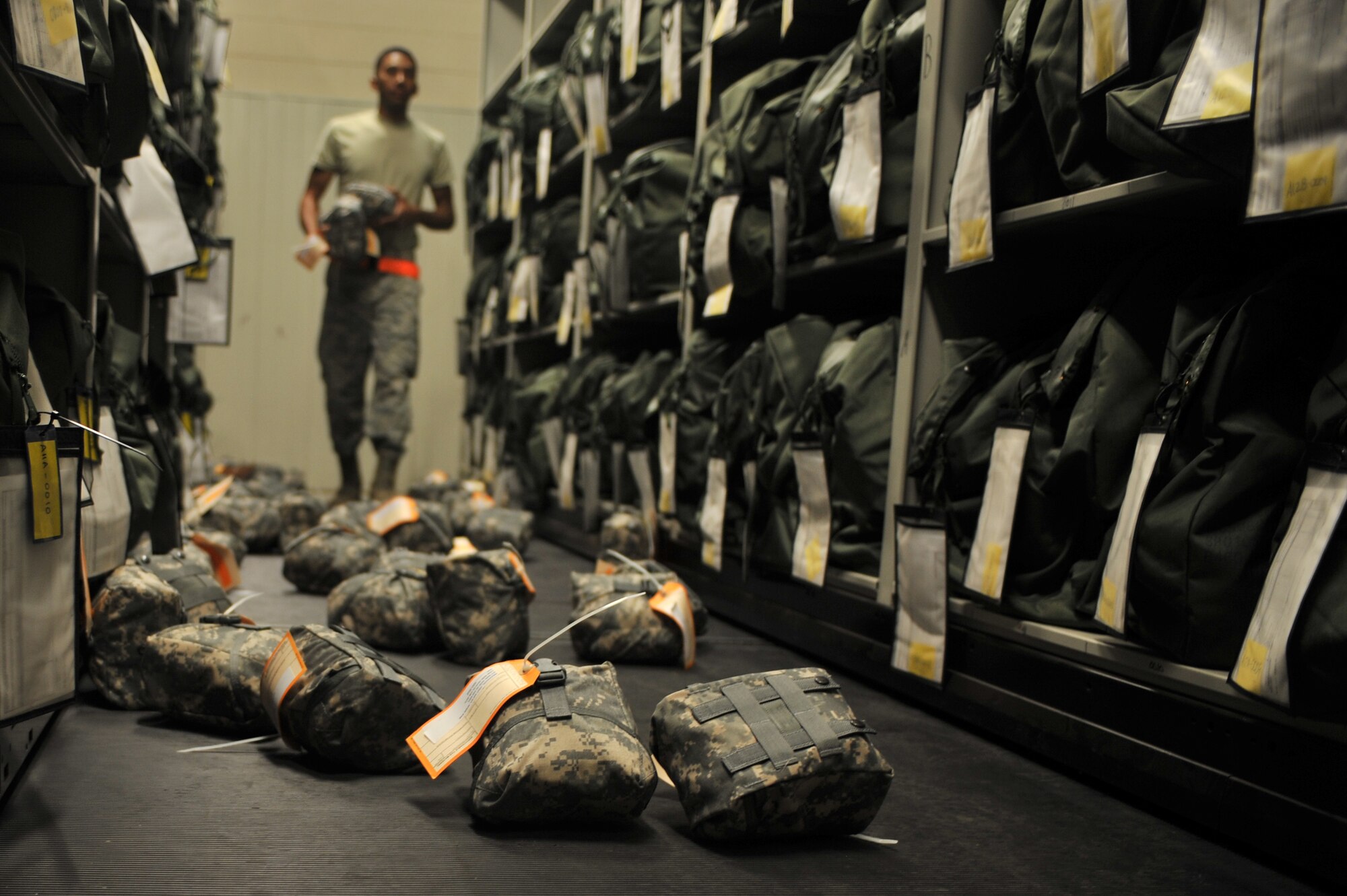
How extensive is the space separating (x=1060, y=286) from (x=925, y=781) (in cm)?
109

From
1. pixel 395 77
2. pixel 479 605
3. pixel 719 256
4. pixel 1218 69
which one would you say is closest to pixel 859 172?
pixel 719 256

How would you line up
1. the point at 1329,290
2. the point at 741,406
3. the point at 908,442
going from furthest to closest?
the point at 741,406, the point at 908,442, the point at 1329,290

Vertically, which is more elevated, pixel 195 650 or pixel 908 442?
pixel 908 442

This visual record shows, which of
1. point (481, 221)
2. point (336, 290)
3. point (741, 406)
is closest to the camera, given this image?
point (741, 406)

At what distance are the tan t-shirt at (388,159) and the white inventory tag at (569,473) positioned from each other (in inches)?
64.9

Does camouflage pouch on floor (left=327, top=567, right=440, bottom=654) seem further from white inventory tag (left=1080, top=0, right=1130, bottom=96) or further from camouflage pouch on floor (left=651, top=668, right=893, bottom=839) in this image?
white inventory tag (left=1080, top=0, right=1130, bottom=96)

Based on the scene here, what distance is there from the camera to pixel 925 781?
1611 mm

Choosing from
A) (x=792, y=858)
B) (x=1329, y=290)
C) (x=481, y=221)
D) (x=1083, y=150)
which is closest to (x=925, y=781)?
(x=792, y=858)

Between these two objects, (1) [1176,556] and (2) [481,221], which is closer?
(1) [1176,556]

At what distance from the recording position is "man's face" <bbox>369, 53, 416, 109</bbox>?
514 centimetres

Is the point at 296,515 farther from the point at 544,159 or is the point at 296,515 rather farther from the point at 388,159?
the point at 388,159

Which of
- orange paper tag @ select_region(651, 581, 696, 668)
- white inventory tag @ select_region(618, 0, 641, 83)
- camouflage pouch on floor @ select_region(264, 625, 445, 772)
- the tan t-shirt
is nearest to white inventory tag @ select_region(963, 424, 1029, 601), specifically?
orange paper tag @ select_region(651, 581, 696, 668)

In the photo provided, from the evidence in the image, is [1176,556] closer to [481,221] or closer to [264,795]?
[264,795]

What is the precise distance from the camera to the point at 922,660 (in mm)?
1967
